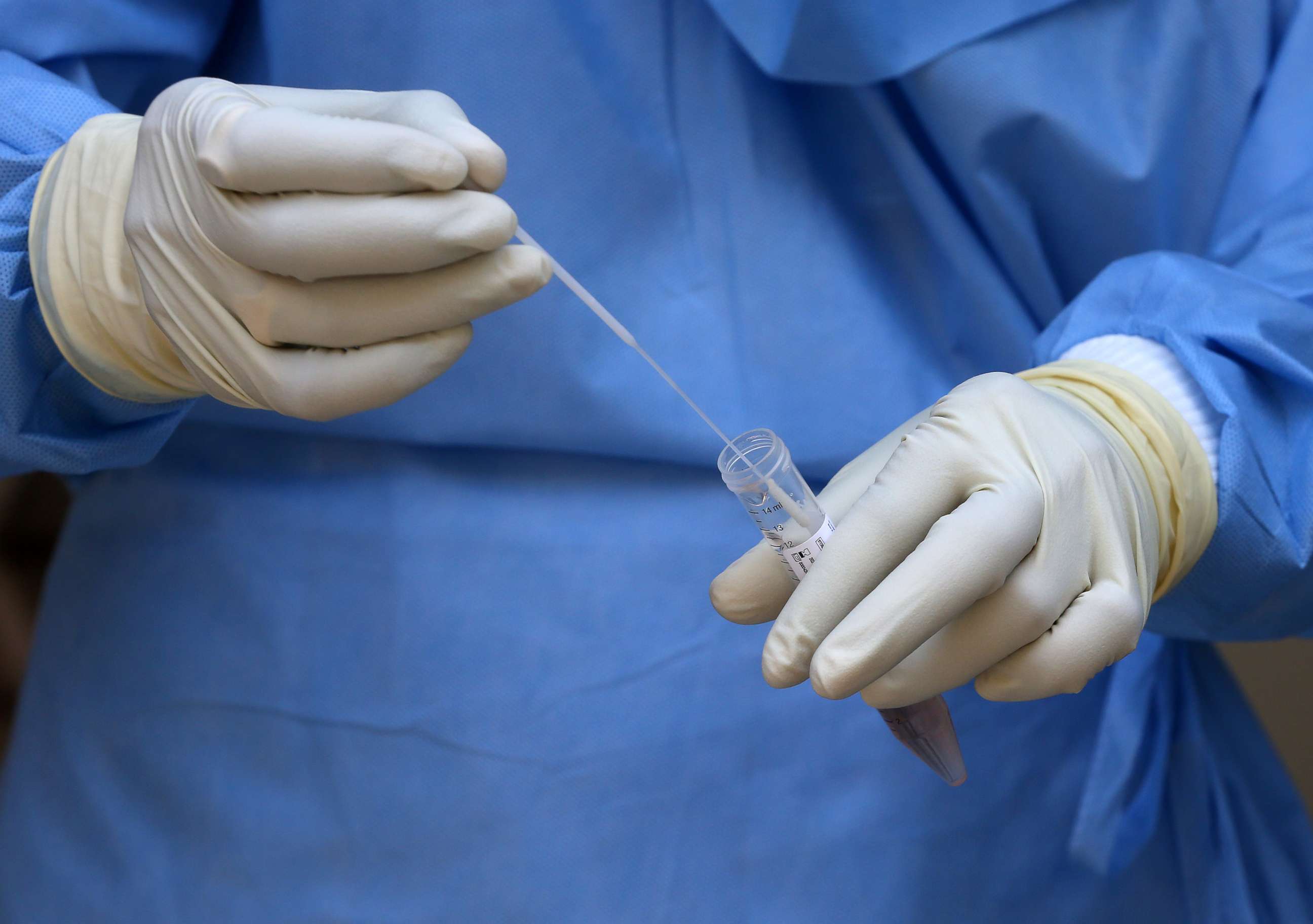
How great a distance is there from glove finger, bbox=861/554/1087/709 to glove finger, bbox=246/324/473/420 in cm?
36

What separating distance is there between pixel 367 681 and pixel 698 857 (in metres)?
0.32

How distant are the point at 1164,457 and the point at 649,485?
41 centimetres

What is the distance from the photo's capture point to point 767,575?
0.74m

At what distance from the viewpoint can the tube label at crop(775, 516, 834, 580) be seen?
2.26 ft

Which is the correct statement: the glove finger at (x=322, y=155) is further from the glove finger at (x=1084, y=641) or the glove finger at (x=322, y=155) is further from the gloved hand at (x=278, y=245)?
the glove finger at (x=1084, y=641)

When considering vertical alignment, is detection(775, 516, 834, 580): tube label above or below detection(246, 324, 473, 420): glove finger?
below

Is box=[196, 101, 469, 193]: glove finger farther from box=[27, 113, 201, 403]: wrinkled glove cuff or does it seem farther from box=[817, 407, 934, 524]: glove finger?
box=[817, 407, 934, 524]: glove finger

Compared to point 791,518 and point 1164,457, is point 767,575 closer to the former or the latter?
point 791,518

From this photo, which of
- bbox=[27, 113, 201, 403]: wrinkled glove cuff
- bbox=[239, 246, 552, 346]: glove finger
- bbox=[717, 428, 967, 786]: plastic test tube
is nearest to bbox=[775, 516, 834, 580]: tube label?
bbox=[717, 428, 967, 786]: plastic test tube

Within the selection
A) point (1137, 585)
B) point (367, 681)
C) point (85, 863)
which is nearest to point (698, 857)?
point (367, 681)

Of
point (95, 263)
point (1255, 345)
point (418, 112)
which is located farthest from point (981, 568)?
point (95, 263)

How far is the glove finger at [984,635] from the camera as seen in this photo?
0.64m

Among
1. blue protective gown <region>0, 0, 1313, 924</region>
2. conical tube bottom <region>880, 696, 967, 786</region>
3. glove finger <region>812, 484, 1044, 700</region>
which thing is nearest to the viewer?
glove finger <region>812, 484, 1044, 700</region>

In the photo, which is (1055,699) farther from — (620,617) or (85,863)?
(85,863)
